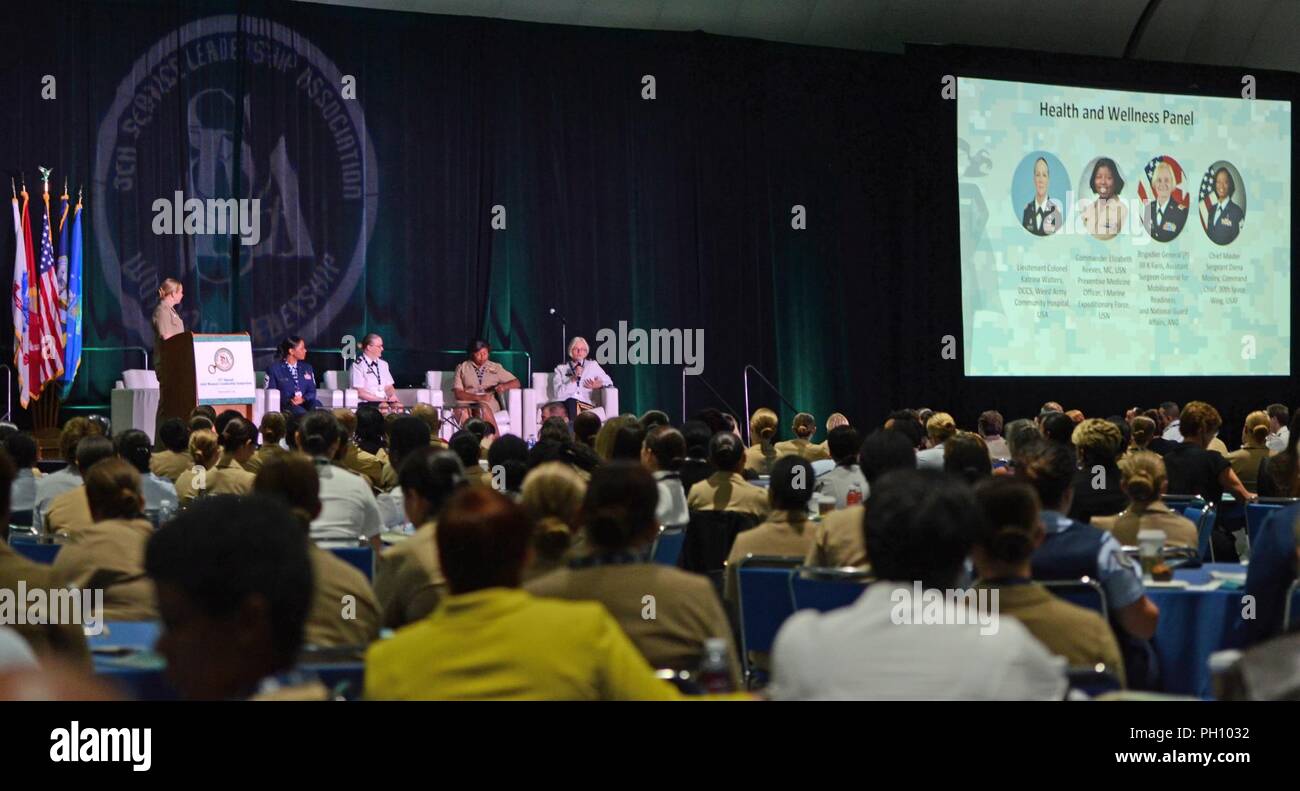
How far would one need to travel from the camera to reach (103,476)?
143 inches

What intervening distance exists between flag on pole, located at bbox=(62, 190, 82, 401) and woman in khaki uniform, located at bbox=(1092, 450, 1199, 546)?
853 cm

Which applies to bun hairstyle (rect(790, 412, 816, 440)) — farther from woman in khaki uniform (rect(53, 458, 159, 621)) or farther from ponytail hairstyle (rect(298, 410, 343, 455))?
woman in khaki uniform (rect(53, 458, 159, 621))

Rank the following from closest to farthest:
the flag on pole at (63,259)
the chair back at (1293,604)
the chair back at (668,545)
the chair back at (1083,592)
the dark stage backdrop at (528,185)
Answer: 1. the chair back at (1083,592)
2. the chair back at (1293,604)
3. the chair back at (668,545)
4. the flag on pole at (63,259)
5. the dark stage backdrop at (528,185)

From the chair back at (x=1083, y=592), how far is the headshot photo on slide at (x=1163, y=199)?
36.1 ft

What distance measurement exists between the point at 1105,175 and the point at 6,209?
30.6ft

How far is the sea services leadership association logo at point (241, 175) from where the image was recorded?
458 inches

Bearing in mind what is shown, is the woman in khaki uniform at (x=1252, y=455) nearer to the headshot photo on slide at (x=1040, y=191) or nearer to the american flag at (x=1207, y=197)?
the headshot photo on slide at (x=1040, y=191)

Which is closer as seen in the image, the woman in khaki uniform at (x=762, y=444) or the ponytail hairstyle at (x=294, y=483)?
the ponytail hairstyle at (x=294, y=483)

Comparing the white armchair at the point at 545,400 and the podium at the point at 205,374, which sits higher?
the podium at the point at 205,374

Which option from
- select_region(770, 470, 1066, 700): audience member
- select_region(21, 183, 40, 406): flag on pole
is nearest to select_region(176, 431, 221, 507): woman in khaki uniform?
select_region(770, 470, 1066, 700): audience member

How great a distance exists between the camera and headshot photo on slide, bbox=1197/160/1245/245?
1366cm
